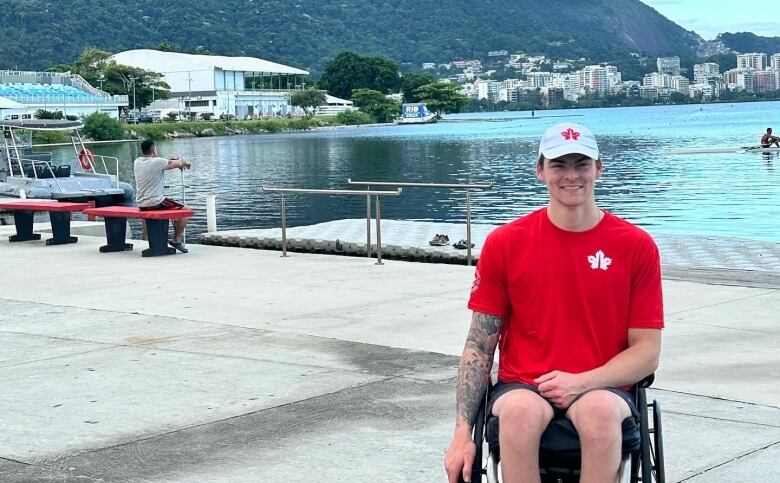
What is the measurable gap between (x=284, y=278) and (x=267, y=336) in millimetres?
3381

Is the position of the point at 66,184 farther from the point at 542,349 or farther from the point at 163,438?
the point at 542,349

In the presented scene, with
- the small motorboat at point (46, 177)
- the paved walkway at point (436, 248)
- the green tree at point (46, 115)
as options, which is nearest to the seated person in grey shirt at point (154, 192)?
the paved walkway at point (436, 248)

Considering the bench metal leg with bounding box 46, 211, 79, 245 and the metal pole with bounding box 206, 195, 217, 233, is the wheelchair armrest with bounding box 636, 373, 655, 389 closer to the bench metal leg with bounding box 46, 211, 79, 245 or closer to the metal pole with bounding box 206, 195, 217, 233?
the bench metal leg with bounding box 46, 211, 79, 245

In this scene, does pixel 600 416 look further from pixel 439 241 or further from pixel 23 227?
pixel 23 227

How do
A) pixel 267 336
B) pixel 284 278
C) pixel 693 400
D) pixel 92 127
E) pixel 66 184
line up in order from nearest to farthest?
pixel 693 400, pixel 267 336, pixel 284 278, pixel 66 184, pixel 92 127

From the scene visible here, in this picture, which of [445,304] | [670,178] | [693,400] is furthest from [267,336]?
[670,178]

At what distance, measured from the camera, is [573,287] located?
13.0 ft

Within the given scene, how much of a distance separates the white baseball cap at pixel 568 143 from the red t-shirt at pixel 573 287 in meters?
→ 0.23

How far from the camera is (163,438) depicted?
5945 mm

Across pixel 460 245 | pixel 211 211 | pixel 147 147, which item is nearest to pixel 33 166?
pixel 211 211

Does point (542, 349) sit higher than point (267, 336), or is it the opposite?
point (542, 349)

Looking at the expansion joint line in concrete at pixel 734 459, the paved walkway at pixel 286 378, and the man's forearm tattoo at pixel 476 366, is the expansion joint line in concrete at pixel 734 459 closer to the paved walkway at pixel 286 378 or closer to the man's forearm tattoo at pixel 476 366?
the paved walkway at pixel 286 378

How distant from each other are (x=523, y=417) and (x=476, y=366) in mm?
404

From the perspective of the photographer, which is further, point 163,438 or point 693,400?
point 693,400
